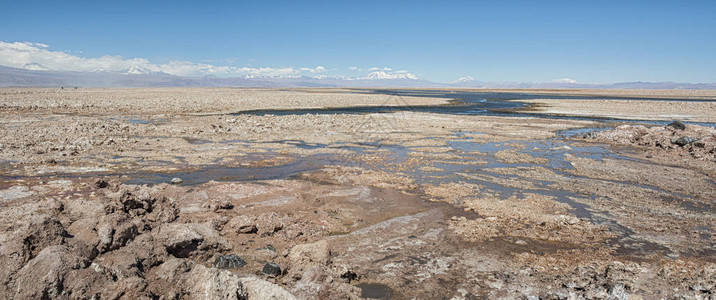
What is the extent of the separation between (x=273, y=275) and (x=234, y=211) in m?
3.10

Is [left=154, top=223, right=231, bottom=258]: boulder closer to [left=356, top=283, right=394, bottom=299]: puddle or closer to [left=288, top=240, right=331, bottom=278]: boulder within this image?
[left=288, top=240, right=331, bottom=278]: boulder

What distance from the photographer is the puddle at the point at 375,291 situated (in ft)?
17.0

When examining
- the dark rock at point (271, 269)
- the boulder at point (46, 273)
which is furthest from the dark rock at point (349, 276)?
the boulder at point (46, 273)

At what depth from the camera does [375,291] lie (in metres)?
5.28

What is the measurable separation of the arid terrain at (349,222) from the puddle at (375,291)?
0.03m

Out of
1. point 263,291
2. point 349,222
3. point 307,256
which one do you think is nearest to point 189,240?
point 307,256

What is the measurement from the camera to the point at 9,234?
4629 millimetres

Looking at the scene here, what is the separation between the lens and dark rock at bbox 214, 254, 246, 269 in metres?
5.75

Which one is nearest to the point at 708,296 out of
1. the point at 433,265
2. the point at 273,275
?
the point at 433,265

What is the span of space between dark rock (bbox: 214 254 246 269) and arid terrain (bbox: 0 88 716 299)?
2 cm

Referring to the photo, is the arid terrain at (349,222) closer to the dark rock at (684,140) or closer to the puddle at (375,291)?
the puddle at (375,291)

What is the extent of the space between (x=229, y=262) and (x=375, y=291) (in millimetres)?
2246

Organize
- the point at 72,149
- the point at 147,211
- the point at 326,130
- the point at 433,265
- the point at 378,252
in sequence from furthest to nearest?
the point at 326,130
the point at 72,149
the point at 147,211
the point at 378,252
the point at 433,265

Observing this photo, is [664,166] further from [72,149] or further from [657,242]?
[72,149]
